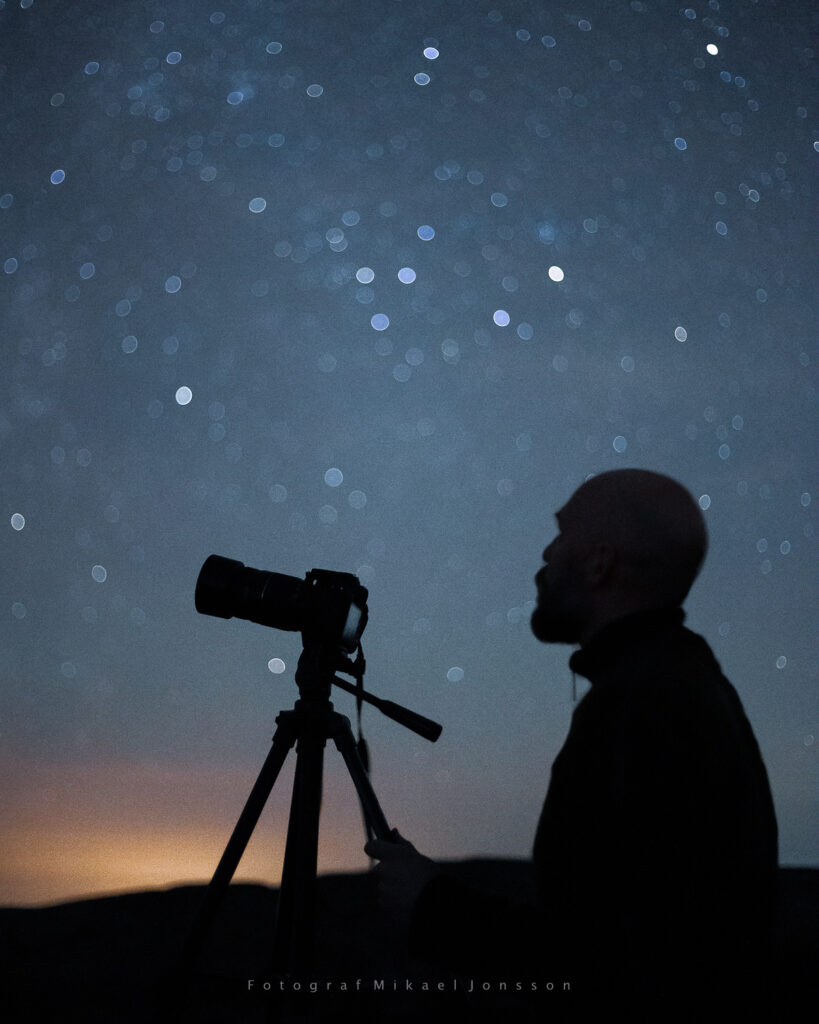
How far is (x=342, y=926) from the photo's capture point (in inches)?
147

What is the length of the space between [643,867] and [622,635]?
383mm

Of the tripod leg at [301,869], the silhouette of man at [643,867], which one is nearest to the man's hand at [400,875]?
the silhouette of man at [643,867]

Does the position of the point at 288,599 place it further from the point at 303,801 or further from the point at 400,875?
the point at 400,875

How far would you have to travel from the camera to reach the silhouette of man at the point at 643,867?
104 cm

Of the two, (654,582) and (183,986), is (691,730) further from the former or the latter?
(183,986)

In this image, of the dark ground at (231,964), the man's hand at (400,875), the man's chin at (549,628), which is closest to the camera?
the man's hand at (400,875)

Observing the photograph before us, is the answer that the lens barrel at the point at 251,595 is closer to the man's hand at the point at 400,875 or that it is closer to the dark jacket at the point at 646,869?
the man's hand at the point at 400,875

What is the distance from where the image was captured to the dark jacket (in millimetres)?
1037

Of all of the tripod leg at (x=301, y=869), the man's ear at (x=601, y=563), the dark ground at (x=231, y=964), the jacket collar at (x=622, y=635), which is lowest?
the dark ground at (x=231, y=964)

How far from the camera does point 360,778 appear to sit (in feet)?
6.59

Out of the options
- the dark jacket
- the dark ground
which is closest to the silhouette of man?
the dark jacket

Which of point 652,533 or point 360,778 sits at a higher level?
point 652,533

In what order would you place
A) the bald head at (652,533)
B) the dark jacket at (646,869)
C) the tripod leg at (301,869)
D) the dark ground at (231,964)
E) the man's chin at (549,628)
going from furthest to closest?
the dark ground at (231,964) < the tripod leg at (301,869) < the man's chin at (549,628) < the bald head at (652,533) < the dark jacket at (646,869)

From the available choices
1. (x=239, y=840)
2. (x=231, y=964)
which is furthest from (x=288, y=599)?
(x=231, y=964)
